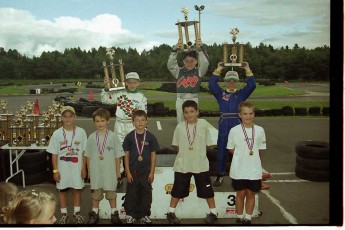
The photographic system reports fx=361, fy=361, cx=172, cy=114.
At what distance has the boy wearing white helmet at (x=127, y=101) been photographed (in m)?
5.45

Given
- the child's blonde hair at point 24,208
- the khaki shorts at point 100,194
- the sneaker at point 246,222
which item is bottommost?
the sneaker at point 246,222

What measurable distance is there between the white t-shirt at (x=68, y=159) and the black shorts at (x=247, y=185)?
2.00m

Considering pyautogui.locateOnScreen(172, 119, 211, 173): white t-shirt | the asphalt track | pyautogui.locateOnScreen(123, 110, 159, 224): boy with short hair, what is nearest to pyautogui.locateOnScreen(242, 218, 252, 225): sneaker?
the asphalt track

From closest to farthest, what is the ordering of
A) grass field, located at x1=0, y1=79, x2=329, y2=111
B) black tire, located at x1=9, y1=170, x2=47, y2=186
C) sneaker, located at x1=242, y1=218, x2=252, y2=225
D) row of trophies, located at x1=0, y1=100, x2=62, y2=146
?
sneaker, located at x1=242, y1=218, x2=252, y2=225, row of trophies, located at x1=0, y1=100, x2=62, y2=146, black tire, located at x1=9, y1=170, x2=47, y2=186, grass field, located at x1=0, y1=79, x2=329, y2=111

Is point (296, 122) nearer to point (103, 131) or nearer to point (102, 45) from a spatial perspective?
point (102, 45)

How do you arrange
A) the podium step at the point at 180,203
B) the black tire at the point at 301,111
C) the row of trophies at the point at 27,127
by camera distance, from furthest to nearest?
the black tire at the point at 301,111, the row of trophies at the point at 27,127, the podium step at the point at 180,203

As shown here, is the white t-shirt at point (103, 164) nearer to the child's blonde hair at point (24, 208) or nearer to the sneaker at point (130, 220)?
the sneaker at point (130, 220)

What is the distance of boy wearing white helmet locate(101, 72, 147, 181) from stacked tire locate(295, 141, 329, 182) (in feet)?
9.58

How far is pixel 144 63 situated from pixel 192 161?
2.88 m

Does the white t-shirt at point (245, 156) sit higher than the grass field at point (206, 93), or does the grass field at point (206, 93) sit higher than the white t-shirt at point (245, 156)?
the grass field at point (206, 93)

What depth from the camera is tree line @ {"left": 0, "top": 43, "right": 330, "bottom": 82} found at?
627cm

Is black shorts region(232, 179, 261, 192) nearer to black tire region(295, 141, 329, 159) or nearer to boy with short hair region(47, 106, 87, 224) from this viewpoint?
boy with short hair region(47, 106, 87, 224)

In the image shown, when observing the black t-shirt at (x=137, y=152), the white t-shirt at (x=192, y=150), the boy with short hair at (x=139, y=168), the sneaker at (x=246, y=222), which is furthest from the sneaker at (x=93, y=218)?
the sneaker at (x=246, y=222)

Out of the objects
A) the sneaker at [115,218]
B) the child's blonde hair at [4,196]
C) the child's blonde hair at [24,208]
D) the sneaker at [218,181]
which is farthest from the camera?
the sneaker at [218,181]
